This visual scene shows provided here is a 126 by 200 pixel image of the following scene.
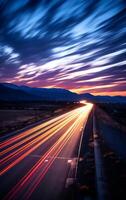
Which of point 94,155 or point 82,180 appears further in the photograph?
point 94,155

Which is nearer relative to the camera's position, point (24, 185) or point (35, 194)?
point (35, 194)

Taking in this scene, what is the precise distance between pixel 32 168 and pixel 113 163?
4.23 meters

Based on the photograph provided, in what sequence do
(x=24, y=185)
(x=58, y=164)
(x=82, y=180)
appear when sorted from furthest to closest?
(x=58, y=164) < (x=82, y=180) < (x=24, y=185)

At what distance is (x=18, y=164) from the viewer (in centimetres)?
1064

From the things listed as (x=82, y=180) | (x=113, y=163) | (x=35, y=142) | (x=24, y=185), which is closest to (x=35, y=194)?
(x=24, y=185)

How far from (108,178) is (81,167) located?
1.60m

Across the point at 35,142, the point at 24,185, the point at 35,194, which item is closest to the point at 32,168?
the point at 24,185

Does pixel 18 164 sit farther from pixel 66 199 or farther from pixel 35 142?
pixel 35 142

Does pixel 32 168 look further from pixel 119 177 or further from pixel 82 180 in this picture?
pixel 119 177

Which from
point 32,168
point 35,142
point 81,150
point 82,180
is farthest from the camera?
point 35,142

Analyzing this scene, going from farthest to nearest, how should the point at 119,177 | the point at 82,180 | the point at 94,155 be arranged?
the point at 94,155 < the point at 119,177 < the point at 82,180

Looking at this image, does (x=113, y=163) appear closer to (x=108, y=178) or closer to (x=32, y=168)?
(x=108, y=178)

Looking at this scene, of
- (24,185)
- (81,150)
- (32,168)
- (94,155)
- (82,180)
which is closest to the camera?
(24,185)

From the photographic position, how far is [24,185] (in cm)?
799
